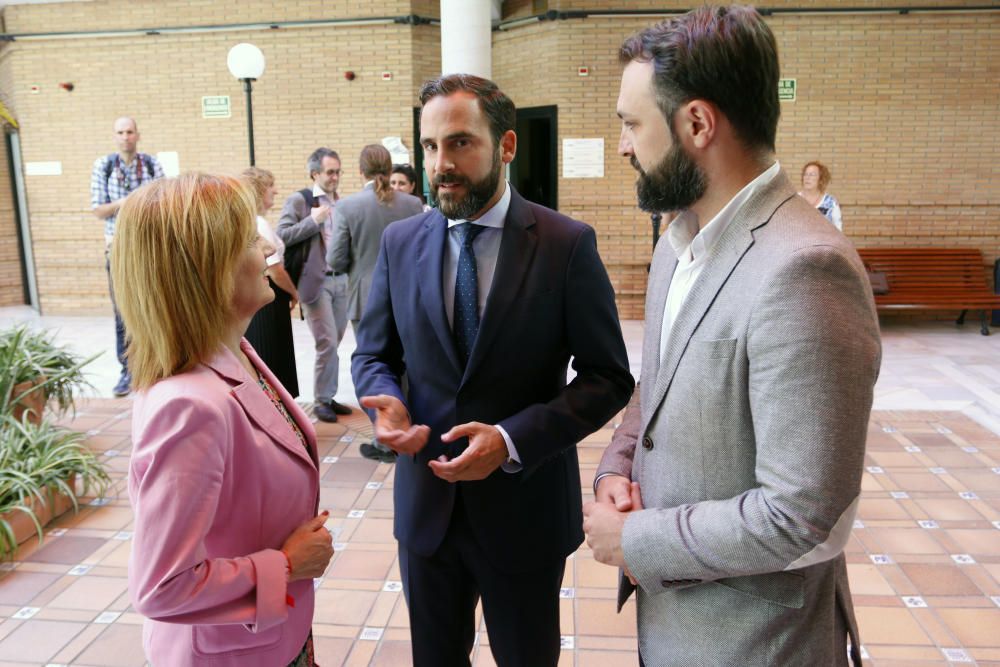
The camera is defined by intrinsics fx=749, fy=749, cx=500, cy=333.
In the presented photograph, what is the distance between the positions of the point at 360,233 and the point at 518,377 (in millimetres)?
3469

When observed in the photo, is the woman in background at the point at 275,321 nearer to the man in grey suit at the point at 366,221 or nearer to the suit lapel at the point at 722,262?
the man in grey suit at the point at 366,221

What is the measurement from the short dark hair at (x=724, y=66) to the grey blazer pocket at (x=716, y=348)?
1.09ft

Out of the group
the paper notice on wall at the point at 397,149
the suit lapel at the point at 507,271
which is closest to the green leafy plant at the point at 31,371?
the suit lapel at the point at 507,271

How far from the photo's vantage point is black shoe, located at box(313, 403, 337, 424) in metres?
5.78

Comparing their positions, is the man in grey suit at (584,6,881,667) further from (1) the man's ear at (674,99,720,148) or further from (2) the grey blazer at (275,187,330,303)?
(2) the grey blazer at (275,187,330,303)

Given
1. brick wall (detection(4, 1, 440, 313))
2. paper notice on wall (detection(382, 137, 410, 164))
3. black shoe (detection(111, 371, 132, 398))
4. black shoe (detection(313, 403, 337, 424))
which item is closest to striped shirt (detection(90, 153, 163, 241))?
black shoe (detection(111, 371, 132, 398))

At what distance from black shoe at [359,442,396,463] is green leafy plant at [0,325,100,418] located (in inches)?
70.2

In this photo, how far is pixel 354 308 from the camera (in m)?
5.26

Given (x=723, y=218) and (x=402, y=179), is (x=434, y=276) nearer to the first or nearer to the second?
(x=723, y=218)

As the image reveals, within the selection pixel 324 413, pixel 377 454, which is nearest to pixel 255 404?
pixel 377 454

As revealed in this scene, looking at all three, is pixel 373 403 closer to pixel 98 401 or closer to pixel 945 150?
pixel 98 401

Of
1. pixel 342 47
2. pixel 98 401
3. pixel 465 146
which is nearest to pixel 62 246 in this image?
pixel 342 47

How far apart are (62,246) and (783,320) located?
1201cm

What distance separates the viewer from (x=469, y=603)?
6.58 feet
